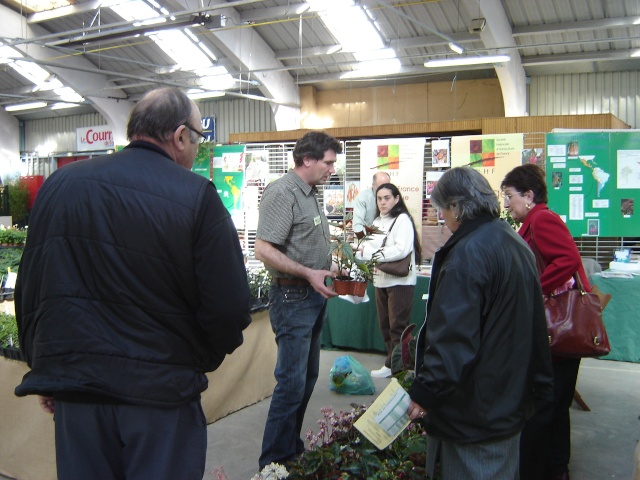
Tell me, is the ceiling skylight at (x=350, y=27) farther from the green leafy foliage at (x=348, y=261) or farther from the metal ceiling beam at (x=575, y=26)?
the green leafy foliage at (x=348, y=261)

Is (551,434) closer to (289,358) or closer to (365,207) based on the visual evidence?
(289,358)

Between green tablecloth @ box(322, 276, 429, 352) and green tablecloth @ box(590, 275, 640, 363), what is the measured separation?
1.46 m

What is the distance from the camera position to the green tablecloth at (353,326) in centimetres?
542

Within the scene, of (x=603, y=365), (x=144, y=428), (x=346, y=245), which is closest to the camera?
(x=144, y=428)

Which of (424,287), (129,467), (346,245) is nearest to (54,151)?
(424,287)

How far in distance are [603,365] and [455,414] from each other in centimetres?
396

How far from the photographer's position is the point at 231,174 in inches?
299

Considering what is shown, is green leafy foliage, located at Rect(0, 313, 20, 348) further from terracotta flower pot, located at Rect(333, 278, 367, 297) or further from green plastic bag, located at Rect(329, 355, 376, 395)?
green plastic bag, located at Rect(329, 355, 376, 395)

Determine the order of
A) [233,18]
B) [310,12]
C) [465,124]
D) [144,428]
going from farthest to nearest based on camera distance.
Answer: [233,18] → [310,12] → [465,124] → [144,428]

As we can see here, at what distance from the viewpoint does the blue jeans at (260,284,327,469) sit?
2.59 metres

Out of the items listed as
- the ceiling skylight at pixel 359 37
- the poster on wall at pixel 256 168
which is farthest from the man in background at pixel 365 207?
the ceiling skylight at pixel 359 37

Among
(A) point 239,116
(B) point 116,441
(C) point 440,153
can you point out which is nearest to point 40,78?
(A) point 239,116

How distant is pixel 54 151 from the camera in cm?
1828

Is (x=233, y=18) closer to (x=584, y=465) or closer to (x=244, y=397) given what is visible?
(x=244, y=397)
